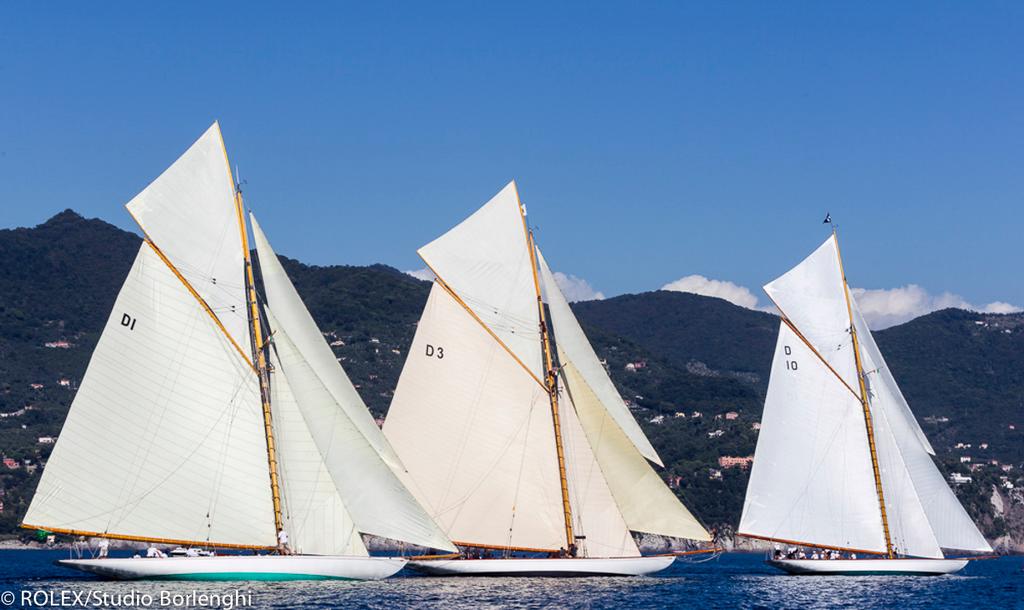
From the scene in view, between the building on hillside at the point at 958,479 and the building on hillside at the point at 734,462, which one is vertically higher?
the building on hillside at the point at 734,462

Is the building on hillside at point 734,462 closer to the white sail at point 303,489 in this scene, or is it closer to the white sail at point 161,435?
the white sail at point 303,489

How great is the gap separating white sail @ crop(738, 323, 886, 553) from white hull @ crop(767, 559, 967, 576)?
2.40 feet

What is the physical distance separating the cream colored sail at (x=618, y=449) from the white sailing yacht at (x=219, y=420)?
8.95m

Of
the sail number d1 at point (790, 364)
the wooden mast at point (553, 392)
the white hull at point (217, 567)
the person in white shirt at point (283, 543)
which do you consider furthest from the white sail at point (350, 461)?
the sail number d1 at point (790, 364)

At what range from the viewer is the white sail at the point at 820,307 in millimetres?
67750

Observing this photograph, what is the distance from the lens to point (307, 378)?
52.7 metres

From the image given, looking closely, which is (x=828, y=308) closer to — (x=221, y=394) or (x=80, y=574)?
(x=221, y=394)

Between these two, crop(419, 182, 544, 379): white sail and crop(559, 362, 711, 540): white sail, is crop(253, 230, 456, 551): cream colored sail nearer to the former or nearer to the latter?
crop(419, 182, 544, 379): white sail

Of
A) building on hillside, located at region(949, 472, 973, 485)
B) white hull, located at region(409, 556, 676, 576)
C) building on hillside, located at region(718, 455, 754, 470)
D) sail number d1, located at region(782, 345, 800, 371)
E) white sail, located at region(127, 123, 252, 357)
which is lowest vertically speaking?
white hull, located at region(409, 556, 676, 576)

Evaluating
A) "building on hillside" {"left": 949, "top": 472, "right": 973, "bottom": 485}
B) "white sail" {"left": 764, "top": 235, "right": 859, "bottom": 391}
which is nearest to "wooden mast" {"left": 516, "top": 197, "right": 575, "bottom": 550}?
"white sail" {"left": 764, "top": 235, "right": 859, "bottom": 391}

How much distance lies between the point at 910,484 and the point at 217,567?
31356mm

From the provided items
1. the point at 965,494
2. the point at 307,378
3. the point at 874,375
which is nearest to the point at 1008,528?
the point at 965,494

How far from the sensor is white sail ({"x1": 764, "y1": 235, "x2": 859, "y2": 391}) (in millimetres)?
67750

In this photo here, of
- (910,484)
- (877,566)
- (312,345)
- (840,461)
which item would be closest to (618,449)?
(840,461)
